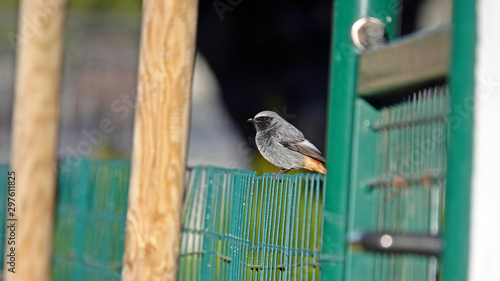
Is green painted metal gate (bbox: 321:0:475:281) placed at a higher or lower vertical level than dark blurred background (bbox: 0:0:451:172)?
lower

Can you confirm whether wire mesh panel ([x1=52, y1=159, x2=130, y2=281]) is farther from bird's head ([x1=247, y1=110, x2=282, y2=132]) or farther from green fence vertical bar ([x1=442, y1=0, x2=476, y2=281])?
green fence vertical bar ([x1=442, y1=0, x2=476, y2=281])

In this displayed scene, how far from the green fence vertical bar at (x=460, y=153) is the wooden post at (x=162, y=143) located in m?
2.32

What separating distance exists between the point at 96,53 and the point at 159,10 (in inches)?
457

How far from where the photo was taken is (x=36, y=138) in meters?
6.03

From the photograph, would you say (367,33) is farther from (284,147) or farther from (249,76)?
(249,76)

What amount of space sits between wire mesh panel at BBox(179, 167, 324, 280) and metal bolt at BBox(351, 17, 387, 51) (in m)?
0.70

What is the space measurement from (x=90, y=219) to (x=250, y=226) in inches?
96.7

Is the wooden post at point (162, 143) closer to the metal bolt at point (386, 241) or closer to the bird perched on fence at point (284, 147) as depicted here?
the bird perched on fence at point (284, 147)

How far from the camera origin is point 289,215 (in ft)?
12.4

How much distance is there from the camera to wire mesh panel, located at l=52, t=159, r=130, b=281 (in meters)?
5.87

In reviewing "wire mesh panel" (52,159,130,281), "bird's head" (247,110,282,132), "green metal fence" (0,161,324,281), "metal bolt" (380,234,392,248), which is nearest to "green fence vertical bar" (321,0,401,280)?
"metal bolt" (380,234,392,248)

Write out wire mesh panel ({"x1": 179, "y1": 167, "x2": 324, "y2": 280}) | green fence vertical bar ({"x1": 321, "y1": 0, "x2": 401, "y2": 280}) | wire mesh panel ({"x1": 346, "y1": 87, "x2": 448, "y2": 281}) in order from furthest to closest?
1. wire mesh panel ({"x1": 179, "y1": 167, "x2": 324, "y2": 280})
2. green fence vertical bar ({"x1": 321, "y1": 0, "x2": 401, "y2": 280})
3. wire mesh panel ({"x1": 346, "y1": 87, "x2": 448, "y2": 281})

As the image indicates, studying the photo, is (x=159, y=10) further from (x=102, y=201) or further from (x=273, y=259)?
(x=102, y=201)

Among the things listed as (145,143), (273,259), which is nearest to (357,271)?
(273,259)
